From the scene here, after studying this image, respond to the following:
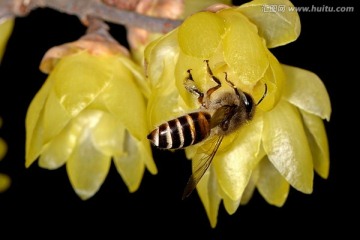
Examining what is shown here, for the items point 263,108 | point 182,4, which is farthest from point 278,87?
point 182,4

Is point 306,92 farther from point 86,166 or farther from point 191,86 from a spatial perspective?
point 86,166

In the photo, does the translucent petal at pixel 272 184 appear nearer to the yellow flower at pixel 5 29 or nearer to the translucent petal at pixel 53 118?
the translucent petal at pixel 53 118

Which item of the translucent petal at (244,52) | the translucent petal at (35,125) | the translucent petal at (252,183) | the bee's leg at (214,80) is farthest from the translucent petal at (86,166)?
the translucent petal at (244,52)

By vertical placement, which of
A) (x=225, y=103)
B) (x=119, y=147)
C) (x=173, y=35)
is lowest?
(x=119, y=147)

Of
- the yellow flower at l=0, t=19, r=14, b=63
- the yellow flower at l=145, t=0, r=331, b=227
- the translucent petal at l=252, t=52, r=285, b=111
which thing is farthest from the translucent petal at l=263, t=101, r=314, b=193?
the yellow flower at l=0, t=19, r=14, b=63

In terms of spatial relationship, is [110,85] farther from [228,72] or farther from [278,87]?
[278,87]

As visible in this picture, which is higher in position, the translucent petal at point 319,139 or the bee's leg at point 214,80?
the bee's leg at point 214,80
